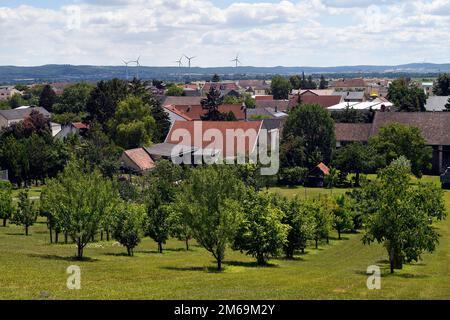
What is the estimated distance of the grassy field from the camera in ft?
88.3

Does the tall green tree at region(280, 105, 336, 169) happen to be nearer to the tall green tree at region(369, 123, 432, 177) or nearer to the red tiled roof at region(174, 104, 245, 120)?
the tall green tree at region(369, 123, 432, 177)

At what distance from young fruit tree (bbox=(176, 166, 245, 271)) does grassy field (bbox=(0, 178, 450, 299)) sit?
181 centimetres

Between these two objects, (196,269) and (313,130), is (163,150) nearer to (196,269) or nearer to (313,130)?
(313,130)

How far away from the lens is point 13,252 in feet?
133

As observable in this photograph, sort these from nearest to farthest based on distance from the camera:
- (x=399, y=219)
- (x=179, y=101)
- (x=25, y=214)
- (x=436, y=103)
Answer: (x=399, y=219)
(x=25, y=214)
(x=436, y=103)
(x=179, y=101)

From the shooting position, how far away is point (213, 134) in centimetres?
10169

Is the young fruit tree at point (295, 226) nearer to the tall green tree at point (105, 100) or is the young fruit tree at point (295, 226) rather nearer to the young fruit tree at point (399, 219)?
the young fruit tree at point (399, 219)

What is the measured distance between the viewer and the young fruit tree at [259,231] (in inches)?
1560

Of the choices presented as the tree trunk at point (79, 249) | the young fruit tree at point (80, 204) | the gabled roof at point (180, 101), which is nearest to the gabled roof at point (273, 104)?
the gabled roof at point (180, 101)

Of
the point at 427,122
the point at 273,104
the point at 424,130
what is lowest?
the point at 273,104

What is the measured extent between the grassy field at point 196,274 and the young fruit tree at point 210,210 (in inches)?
71.4

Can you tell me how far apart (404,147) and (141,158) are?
3268 cm

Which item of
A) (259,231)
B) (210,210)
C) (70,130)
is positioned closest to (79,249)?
(210,210)
